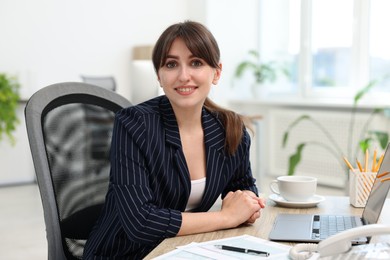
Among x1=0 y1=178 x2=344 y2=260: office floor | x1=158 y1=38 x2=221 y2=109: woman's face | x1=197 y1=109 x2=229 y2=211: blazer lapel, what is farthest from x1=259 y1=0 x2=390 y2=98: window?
x1=158 y1=38 x2=221 y2=109: woman's face

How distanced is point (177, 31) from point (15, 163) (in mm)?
4086

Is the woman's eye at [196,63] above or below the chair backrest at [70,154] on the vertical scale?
above

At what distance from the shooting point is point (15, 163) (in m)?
4.95

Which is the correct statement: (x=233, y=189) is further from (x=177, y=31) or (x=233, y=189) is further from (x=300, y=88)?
(x=300, y=88)

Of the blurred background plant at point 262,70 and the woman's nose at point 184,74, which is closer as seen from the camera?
the woman's nose at point 184,74

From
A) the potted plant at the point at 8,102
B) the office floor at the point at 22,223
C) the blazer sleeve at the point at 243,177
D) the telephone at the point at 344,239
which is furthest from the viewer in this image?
the potted plant at the point at 8,102

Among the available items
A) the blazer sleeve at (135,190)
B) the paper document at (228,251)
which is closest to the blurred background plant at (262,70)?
the blazer sleeve at (135,190)

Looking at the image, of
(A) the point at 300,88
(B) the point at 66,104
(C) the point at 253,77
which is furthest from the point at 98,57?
(B) the point at 66,104

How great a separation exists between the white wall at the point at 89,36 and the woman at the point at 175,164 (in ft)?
12.3

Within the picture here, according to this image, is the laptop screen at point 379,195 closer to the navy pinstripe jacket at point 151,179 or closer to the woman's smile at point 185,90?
the navy pinstripe jacket at point 151,179

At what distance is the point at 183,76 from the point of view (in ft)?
4.08

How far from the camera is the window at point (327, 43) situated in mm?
4449

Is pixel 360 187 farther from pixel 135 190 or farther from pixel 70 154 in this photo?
pixel 70 154

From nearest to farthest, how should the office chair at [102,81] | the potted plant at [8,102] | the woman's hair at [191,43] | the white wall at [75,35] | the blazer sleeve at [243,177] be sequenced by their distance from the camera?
the woman's hair at [191,43] → the blazer sleeve at [243,177] → the office chair at [102,81] → the potted plant at [8,102] → the white wall at [75,35]
